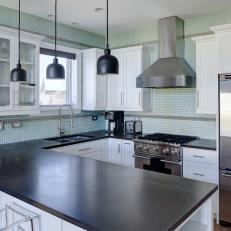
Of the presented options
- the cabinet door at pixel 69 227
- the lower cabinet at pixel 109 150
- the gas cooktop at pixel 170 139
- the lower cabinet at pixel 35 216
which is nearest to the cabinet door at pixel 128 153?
the lower cabinet at pixel 109 150

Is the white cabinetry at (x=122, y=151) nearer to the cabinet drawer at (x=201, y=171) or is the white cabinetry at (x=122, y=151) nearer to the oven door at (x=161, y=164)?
the oven door at (x=161, y=164)

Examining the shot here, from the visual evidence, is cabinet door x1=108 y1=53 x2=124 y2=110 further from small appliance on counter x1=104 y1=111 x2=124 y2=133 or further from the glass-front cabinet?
the glass-front cabinet

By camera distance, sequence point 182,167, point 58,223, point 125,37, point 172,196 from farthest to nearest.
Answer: point 125,37 < point 182,167 < point 172,196 < point 58,223

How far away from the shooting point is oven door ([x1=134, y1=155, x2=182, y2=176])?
135 inches

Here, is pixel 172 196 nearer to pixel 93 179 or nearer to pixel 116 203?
pixel 116 203

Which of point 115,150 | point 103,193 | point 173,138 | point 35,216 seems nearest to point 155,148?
point 173,138

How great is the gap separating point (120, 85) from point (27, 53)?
1688 mm

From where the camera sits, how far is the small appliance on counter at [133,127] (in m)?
4.37

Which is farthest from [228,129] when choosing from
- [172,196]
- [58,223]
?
[58,223]

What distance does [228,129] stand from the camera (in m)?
2.97

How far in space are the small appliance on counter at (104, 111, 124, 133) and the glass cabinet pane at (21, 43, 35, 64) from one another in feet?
5.84

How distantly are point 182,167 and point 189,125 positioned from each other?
0.83 metres

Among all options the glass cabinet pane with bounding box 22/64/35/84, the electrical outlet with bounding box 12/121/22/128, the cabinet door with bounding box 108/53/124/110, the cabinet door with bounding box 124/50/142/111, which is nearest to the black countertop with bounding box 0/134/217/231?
the electrical outlet with bounding box 12/121/22/128

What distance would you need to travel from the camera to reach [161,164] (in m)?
3.58
